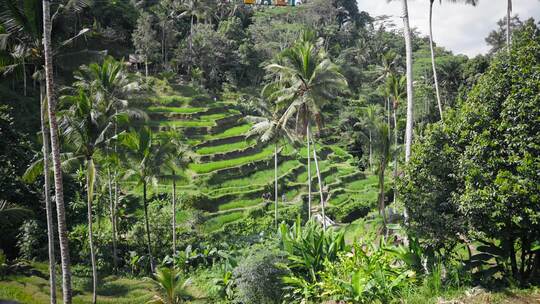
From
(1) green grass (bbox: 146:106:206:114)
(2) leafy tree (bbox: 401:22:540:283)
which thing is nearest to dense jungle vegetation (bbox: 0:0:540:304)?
(2) leafy tree (bbox: 401:22:540:283)

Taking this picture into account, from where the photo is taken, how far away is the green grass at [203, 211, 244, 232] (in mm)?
26048

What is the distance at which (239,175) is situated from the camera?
106ft

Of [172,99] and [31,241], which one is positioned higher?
[172,99]

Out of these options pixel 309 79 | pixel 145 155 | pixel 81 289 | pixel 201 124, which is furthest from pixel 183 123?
pixel 81 289

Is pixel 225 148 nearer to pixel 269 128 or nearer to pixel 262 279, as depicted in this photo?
pixel 269 128

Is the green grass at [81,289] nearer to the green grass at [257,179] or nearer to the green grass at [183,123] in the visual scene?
the green grass at [257,179]

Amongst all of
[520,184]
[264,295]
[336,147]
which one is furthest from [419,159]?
[336,147]

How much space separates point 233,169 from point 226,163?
827 millimetres

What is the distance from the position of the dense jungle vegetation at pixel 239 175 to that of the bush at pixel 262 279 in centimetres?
5

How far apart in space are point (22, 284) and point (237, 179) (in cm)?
1819

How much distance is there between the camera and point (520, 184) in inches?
325

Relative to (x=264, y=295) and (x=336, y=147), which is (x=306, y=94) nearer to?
(x=264, y=295)

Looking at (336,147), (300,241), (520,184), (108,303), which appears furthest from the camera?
(336,147)

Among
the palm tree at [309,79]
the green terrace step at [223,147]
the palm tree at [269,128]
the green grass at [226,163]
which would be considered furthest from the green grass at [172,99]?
the palm tree at [309,79]
